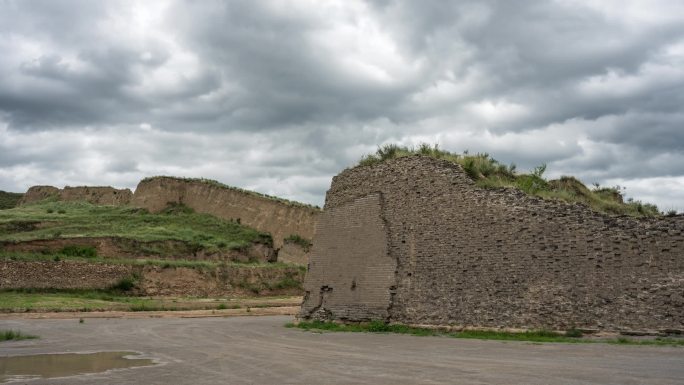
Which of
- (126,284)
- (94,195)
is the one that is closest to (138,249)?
(126,284)

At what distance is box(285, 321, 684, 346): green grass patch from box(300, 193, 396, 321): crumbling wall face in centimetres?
36

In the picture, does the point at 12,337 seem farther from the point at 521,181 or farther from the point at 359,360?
the point at 521,181

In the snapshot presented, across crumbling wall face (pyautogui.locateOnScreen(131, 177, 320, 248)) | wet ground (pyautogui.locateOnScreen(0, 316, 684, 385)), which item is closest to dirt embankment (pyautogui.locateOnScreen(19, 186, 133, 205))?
crumbling wall face (pyautogui.locateOnScreen(131, 177, 320, 248))

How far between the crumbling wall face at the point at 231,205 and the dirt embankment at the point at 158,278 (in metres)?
9.36

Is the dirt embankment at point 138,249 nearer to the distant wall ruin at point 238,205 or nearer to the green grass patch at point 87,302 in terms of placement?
the distant wall ruin at point 238,205

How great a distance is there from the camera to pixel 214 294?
116 feet

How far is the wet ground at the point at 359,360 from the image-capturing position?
6.99 meters

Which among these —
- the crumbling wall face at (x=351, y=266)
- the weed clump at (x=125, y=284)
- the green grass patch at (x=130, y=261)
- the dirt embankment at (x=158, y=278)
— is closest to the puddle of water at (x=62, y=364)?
the crumbling wall face at (x=351, y=266)

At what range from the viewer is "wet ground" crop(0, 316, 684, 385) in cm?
699

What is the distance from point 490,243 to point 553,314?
2310mm

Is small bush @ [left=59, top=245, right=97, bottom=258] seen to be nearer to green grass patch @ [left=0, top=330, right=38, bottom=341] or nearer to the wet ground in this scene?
the wet ground

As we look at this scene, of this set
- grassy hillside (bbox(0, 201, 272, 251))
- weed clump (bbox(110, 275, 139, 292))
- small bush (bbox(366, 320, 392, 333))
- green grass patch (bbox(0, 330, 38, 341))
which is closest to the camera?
green grass patch (bbox(0, 330, 38, 341))

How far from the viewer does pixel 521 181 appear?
16.0 meters

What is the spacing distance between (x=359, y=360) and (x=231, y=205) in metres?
44.5
